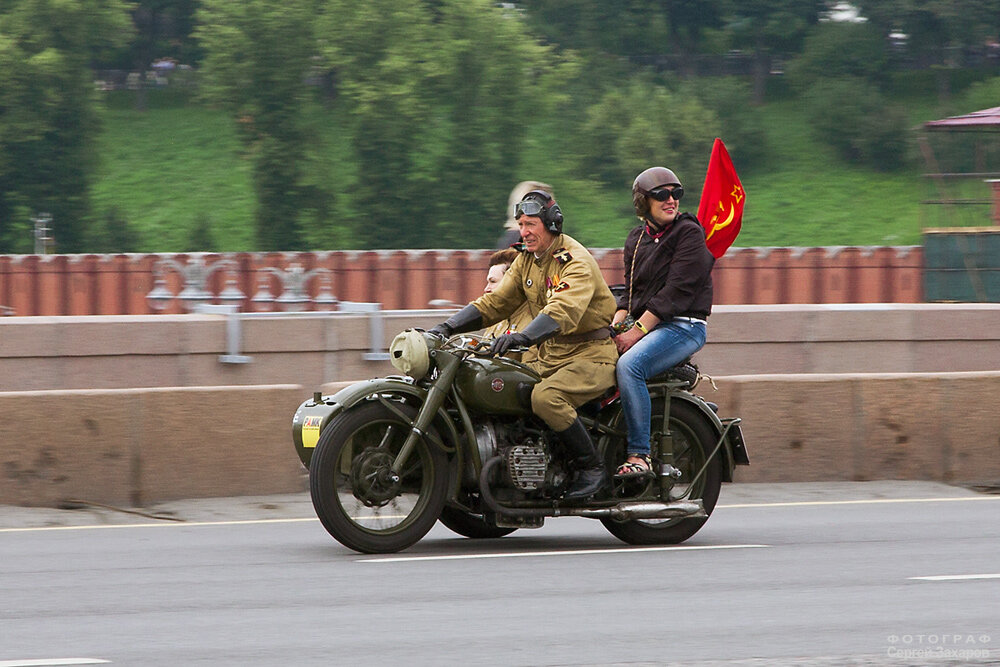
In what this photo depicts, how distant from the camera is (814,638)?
21.7ft

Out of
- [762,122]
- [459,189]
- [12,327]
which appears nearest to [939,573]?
[12,327]

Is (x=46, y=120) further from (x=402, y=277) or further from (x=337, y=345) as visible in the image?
(x=337, y=345)

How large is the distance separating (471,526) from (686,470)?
1.24 metres

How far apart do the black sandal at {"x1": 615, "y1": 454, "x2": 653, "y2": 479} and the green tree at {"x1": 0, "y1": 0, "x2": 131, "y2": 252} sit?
68.4 m

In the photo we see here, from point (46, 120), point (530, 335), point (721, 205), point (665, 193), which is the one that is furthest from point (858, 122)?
point (530, 335)

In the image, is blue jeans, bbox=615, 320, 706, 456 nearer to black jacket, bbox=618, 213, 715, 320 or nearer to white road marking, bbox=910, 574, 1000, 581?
black jacket, bbox=618, 213, 715, 320

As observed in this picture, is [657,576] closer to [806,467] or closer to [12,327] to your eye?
[806,467]

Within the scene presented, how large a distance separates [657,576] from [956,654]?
2039 mm

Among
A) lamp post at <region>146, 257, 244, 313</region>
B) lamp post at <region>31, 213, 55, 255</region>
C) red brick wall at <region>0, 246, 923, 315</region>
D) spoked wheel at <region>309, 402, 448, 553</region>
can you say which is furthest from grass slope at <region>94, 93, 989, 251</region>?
spoked wheel at <region>309, 402, 448, 553</region>

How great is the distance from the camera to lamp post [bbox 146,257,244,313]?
3681 centimetres

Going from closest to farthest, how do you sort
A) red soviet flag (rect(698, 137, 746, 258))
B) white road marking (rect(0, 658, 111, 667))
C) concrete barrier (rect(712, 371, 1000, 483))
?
white road marking (rect(0, 658, 111, 667)) → red soviet flag (rect(698, 137, 746, 258)) → concrete barrier (rect(712, 371, 1000, 483))

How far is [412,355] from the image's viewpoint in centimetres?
858

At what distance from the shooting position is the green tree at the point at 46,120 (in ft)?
248

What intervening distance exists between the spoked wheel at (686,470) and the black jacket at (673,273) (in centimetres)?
59
